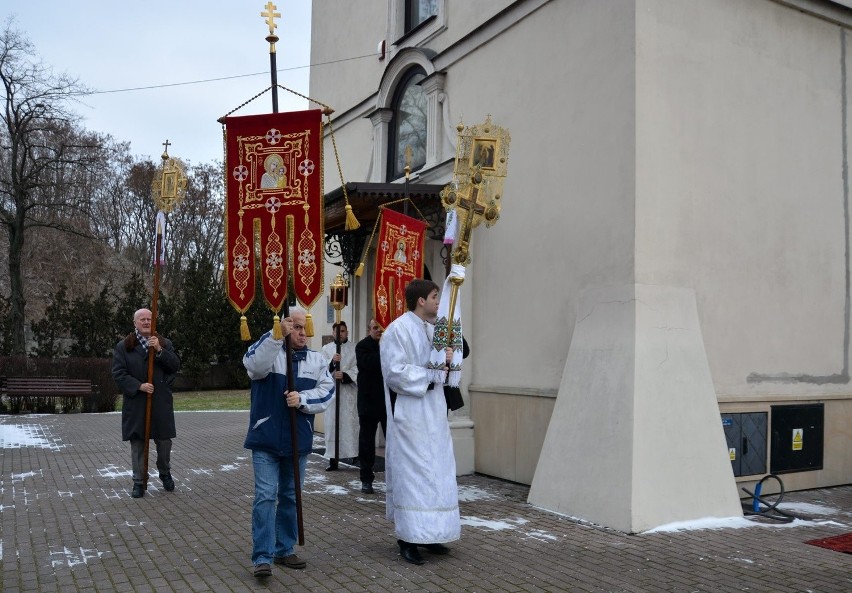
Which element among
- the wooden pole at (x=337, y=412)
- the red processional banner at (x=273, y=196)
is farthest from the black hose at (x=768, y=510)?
the red processional banner at (x=273, y=196)

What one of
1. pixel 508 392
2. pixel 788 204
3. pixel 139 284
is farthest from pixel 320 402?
pixel 139 284

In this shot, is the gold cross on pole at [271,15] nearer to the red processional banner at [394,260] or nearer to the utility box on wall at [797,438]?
the red processional banner at [394,260]

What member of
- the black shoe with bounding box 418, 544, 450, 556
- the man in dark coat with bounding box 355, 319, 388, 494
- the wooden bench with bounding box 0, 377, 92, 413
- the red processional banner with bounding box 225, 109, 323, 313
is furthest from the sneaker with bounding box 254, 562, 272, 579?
the wooden bench with bounding box 0, 377, 92, 413

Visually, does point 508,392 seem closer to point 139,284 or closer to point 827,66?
point 827,66

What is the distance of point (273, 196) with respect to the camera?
250 inches

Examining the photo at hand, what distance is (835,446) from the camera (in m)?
9.54

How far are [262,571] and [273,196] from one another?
2.81 meters

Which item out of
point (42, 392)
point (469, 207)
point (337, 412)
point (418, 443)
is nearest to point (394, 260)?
point (337, 412)

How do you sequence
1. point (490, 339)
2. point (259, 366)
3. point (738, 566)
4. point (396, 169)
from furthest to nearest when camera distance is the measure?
point (396, 169)
point (490, 339)
point (738, 566)
point (259, 366)

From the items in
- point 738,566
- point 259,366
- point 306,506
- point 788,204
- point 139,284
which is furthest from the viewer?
point 139,284

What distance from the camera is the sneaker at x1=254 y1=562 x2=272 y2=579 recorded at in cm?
539

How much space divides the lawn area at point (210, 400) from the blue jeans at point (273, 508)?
599 inches

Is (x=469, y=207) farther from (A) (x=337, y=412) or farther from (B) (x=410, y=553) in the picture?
(A) (x=337, y=412)

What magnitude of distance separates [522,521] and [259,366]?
10.5 feet
